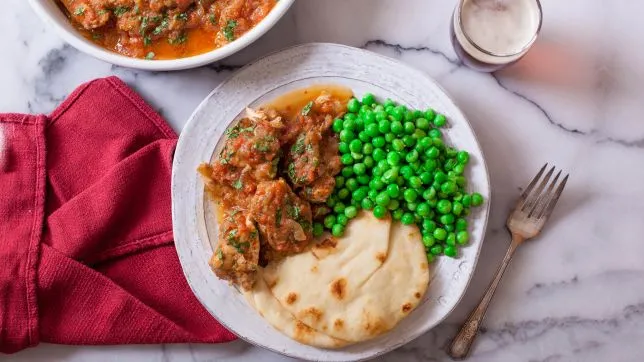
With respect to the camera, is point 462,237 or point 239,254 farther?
point 462,237

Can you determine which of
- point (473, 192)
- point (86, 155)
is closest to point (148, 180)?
point (86, 155)

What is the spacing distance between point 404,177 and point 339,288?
28.1 inches

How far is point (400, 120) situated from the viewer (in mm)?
3572

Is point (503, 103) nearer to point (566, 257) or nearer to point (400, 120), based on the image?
point (400, 120)

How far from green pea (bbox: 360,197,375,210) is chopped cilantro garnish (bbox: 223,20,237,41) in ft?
3.87

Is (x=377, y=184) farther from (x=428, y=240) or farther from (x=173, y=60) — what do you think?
(x=173, y=60)

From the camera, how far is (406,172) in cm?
350

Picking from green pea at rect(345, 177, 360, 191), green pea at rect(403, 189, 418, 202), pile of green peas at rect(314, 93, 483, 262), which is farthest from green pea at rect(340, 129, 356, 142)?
green pea at rect(403, 189, 418, 202)

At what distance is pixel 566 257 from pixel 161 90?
8.87ft

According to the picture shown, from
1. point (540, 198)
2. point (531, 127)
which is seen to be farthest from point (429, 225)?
point (531, 127)

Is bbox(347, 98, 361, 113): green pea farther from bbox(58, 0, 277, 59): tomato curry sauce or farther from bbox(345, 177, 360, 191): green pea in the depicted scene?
bbox(58, 0, 277, 59): tomato curry sauce

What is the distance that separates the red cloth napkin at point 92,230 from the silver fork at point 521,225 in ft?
4.57

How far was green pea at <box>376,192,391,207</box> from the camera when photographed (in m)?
3.47

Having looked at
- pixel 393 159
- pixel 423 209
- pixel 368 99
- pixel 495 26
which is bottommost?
pixel 423 209
